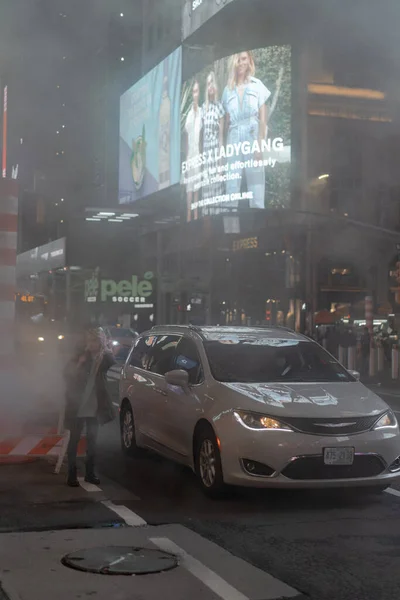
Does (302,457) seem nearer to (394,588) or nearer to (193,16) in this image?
(394,588)

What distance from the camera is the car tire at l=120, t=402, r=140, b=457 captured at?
6074 millimetres

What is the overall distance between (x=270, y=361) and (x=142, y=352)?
136 centimetres

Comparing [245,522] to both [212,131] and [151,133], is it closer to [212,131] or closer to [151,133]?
[212,131]

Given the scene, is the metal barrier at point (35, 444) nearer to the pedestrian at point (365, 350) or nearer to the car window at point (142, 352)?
the car window at point (142, 352)

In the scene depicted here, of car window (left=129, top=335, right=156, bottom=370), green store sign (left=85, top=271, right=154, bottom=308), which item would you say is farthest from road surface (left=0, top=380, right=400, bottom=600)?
green store sign (left=85, top=271, right=154, bottom=308)

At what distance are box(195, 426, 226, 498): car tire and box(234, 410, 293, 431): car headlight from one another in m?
0.21

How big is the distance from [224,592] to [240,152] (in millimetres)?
25912

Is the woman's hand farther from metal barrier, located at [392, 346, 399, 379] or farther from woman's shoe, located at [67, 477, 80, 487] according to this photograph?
metal barrier, located at [392, 346, 399, 379]

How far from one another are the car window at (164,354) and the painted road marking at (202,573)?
2.04 metres

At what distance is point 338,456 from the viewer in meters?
4.45

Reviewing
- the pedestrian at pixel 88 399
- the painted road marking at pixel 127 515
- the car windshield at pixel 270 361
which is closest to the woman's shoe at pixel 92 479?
the pedestrian at pixel 88 399

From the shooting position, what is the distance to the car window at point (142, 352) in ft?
20.3

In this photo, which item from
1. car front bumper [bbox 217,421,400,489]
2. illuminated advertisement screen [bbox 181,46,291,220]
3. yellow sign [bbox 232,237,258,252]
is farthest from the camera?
yellow sign [bbox 232,237,258,252]

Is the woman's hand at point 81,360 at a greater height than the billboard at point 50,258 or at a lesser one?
lesser
